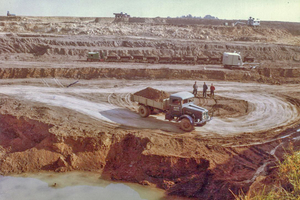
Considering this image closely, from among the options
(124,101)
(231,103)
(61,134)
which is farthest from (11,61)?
(231,103)

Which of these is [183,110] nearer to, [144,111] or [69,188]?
[144,111]

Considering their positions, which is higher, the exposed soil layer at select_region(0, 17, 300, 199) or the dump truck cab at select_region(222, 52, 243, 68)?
the dump truck cab at select_region(222, 52, 243, 68)

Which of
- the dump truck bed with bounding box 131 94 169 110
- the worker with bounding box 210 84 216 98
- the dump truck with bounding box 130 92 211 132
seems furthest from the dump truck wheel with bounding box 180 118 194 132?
the worker with bounding box 210 84 216 98

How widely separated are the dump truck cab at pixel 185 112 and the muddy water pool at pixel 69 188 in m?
5.26

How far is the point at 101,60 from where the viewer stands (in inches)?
1438

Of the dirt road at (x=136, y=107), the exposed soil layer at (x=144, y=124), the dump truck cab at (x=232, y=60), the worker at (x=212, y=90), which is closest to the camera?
the exposed soil layer at (x=144, y=124)

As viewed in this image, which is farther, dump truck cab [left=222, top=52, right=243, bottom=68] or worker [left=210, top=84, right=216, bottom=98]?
dump truck cab [left=222, top=52, right=243, bottom=68]

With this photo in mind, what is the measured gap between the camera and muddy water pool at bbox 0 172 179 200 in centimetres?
1329

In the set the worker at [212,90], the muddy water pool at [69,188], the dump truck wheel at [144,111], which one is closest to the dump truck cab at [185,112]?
the dump truck wheel at [144,111]

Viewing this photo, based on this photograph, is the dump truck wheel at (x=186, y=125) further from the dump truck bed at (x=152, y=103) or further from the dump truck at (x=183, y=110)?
the dump truck bed at (x=152, y=103)

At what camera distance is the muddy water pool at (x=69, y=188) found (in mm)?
13289

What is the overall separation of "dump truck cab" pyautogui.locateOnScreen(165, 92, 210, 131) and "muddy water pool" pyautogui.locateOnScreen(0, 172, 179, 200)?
5.26 meters

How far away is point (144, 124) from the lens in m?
18.8

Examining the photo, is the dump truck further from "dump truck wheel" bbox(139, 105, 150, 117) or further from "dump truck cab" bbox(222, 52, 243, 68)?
"dump truck cab" bbox(222, 52, 243, 68)
